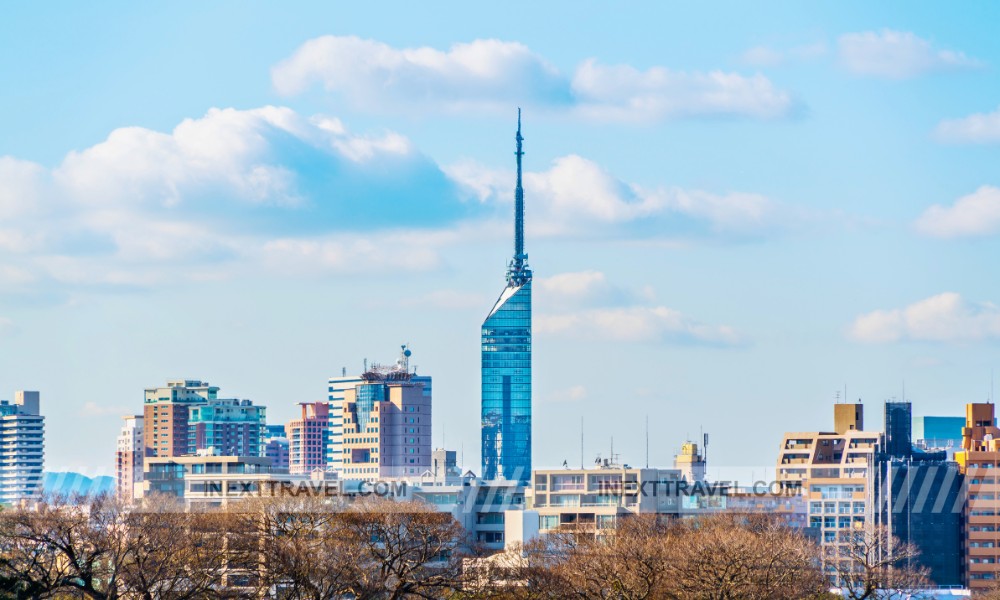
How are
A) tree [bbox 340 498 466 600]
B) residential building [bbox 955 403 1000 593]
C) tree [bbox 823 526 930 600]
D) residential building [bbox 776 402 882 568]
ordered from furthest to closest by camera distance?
1. residential building [bbox 776 402 882 568]
2. residential building [bbox 955 403 1000 593]
3. tree [bbox 823 526 930 600]
4. tree [bbox 340 498 466 600]

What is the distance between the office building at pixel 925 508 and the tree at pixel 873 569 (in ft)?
12.2

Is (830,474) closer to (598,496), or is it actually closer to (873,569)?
(598,496)

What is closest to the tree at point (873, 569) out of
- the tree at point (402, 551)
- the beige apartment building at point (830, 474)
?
the beige apartment building at point (830, 474)

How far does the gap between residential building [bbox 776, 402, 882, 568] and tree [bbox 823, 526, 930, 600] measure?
9832 mm

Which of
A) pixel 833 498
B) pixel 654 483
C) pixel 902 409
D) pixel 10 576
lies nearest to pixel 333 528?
pixel 10 576

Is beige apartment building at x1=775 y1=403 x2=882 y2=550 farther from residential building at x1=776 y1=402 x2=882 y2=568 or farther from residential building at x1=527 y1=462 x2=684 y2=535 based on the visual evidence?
residential building at x1=527 y1=462 x2=684 y2=535

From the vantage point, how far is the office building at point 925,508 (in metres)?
165

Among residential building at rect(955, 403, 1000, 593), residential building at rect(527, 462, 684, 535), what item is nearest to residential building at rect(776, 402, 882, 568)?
residential building at rect(955, 403, 1000, 593)

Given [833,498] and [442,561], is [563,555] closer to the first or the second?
[442,561]

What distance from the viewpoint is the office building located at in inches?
6486

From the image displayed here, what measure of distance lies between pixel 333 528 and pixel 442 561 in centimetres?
771

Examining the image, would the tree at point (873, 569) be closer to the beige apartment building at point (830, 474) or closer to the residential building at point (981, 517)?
the residential building at point (981, 517)

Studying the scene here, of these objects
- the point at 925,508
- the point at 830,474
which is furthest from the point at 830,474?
the point at 925,508

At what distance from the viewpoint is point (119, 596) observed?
76375 mm
